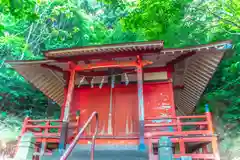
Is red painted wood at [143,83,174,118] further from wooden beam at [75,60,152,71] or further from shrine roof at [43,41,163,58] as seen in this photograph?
shrine roof at [43,41,163,58]

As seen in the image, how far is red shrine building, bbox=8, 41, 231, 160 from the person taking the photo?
6785mm

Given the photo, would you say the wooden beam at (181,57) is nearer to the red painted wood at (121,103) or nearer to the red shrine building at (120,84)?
the red shrine building at (120,84)

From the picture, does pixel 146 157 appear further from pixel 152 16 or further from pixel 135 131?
pixel 152 16

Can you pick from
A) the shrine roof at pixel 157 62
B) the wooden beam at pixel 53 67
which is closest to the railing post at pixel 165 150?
the shrine roof at pixel 157 62

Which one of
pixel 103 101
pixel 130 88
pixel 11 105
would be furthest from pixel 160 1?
pixel 11 105

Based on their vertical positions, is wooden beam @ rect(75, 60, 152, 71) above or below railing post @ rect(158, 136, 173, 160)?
above

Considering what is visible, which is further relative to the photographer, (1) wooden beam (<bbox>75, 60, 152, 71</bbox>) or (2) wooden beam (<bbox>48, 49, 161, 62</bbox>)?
(1) wooden beam (<bbox>75, 60, 152, 71</bbox>)

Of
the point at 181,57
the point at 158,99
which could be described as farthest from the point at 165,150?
the point at 181,57

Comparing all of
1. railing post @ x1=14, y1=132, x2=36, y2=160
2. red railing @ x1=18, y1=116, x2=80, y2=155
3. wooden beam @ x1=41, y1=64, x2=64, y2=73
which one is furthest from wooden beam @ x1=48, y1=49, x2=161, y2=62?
railing post @ x1=14, y1=132, x2=36, y2=160

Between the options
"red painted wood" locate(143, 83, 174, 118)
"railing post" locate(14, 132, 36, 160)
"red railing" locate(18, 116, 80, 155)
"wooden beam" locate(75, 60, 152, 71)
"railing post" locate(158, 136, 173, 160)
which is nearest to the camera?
"railing post" locate(158, 136, 173, 160)

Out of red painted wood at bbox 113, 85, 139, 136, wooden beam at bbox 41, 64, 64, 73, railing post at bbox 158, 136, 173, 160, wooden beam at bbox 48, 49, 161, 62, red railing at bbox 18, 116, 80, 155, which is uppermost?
wooden beam at bbox 41, 64, 64, 73

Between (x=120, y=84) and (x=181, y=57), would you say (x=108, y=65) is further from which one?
(x=181, y=57)

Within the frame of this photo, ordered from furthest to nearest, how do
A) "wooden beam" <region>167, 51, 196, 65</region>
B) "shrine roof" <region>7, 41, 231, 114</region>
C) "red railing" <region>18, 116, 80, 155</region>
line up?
1. "wooden beam" <region>167, 51, 196, 65</region>
2. "red railing" <region>18, 116, 80, 155</region>
3. "shrine roof" <region>7, 41, 231, 114</region>

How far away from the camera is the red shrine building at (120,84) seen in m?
6.79
